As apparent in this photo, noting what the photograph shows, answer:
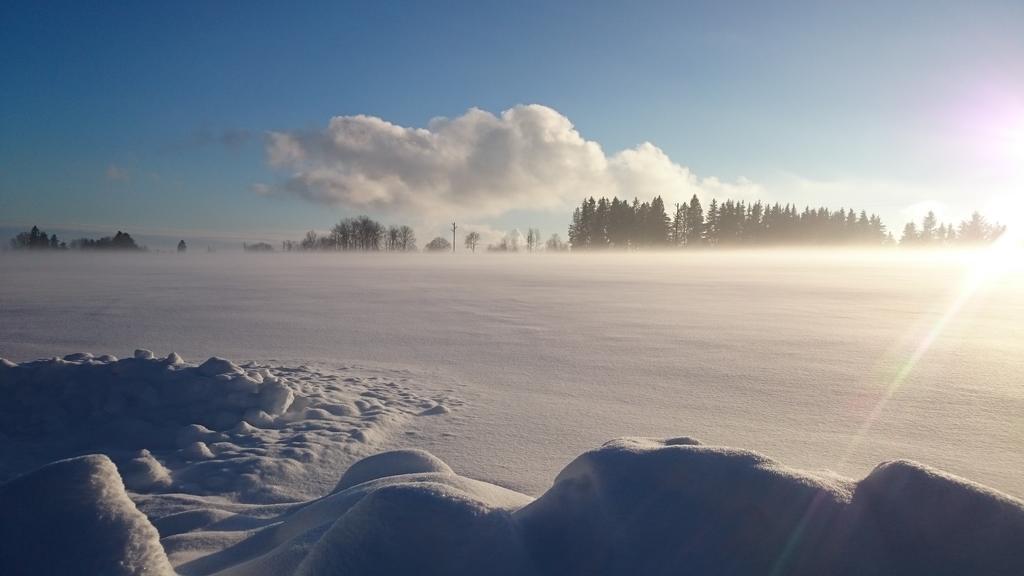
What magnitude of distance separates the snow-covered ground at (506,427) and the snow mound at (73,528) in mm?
10

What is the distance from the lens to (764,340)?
6605mm

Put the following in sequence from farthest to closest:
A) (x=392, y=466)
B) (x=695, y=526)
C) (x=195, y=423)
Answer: (x=195, y=423)
(x=392, y=466)
(x=695, y=526)

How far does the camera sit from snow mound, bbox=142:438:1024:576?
3.63ft

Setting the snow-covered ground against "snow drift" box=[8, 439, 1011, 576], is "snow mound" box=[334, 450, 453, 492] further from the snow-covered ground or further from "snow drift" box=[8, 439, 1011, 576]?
"snow drift" box=[8, 439, 1011, 576]

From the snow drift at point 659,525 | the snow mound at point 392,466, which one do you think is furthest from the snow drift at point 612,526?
the snow mound at point 392,466

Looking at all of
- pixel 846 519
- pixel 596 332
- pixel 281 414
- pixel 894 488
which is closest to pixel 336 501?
pixel 846 519

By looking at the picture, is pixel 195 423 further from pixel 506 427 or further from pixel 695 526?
pixel 695 526

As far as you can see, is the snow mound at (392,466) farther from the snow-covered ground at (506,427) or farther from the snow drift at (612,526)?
the snow drift at (612,526)

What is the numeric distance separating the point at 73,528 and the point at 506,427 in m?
2.60

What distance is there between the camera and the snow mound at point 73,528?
112cm

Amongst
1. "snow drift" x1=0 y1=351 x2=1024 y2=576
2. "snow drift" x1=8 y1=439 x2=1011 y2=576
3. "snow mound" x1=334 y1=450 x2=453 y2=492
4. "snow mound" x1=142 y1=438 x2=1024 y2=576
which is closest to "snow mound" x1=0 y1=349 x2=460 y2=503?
"snow mound" x1=334 y1=450 x2=453 y2=492

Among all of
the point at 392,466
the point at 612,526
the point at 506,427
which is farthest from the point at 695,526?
the point at 506,427

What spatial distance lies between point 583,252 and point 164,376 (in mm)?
54979

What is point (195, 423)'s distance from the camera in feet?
11.6
